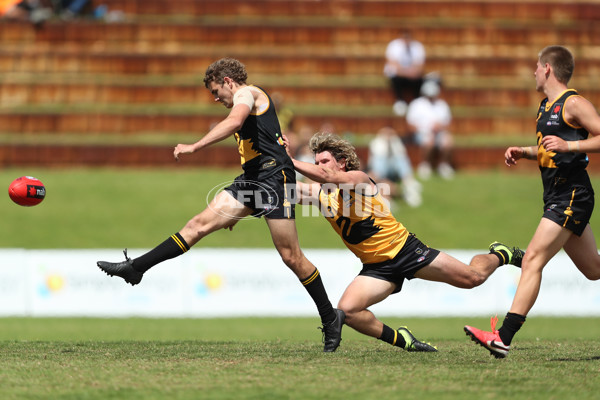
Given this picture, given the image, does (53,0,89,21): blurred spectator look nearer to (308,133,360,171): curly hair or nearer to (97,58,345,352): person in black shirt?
(97,58,345,352): person in black shirt

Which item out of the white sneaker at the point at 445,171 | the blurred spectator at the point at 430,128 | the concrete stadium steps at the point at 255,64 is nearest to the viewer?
the blurred spectator at the point at 430,128

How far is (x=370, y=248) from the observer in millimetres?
7570

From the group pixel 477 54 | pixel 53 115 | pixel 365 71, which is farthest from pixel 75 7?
pixel 477 54

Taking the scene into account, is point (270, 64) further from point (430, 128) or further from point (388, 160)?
point (388, 160)

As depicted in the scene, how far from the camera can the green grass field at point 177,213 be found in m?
17.2

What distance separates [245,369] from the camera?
20.9ft

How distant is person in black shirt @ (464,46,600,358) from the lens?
6793 millimetres

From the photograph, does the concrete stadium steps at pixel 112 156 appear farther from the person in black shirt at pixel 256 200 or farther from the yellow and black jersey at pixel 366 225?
the yellow and black jersey at pixel 366 225

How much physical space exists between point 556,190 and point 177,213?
39.1 ft

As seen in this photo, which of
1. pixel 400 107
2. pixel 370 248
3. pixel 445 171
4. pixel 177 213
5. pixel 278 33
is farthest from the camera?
pixel 278 33

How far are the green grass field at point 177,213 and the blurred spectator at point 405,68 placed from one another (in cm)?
261

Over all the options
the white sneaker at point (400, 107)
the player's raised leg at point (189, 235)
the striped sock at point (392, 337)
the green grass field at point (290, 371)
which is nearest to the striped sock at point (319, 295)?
the green grass field at point (290, 371)

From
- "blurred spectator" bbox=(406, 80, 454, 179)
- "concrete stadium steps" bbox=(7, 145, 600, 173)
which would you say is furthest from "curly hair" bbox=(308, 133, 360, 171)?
"concrete stadium steps" bbox=(7, 145, 600, 173)

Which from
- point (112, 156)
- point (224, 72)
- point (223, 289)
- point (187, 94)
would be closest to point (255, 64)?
point (187, 94)
